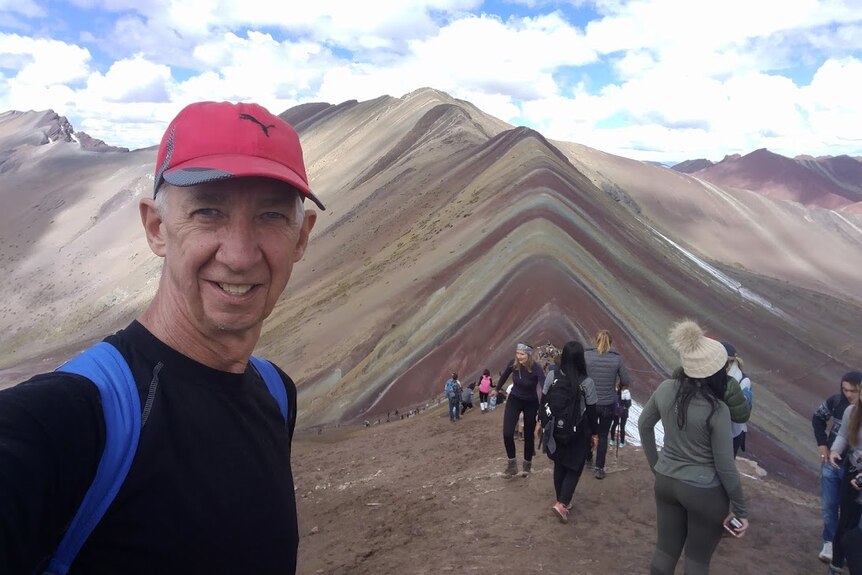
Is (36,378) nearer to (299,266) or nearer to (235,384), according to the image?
(235,384)

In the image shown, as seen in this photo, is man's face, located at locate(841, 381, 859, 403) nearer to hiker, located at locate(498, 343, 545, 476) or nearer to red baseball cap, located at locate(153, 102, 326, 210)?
hiker, located at locate(498, 343, 545, 476)

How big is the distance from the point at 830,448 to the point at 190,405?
598 centimetres

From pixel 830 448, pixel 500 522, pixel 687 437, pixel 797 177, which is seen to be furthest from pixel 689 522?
pixel 797 177

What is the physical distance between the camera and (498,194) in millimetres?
22984

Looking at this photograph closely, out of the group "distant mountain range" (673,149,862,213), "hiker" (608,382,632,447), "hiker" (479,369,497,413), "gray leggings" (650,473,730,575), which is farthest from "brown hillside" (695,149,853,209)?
"gray leggings" (650,473,730,575)

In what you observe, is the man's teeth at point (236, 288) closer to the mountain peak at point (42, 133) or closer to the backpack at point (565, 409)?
the backpack at point (565, 409)

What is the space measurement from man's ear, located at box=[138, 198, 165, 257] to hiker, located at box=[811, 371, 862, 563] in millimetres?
5866

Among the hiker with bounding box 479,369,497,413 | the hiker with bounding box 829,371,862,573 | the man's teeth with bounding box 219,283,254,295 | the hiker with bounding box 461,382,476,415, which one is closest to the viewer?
the man's teeth with bounding box 219,283,254,295

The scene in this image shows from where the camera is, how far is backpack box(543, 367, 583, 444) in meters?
5.82

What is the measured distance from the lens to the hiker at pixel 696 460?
4.00m

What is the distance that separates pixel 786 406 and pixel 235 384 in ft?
55.4

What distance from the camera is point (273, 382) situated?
2006mm

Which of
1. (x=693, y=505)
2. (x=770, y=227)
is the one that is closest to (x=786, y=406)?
(x=693, y=505)

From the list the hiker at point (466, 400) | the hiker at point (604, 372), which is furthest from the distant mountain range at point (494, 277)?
the hiker at point (604, 372)
